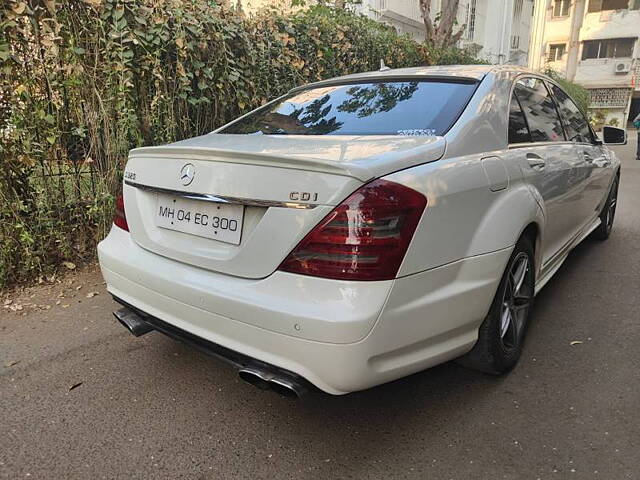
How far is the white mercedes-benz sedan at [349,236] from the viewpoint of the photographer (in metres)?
1.76

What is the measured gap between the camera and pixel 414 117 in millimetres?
2443

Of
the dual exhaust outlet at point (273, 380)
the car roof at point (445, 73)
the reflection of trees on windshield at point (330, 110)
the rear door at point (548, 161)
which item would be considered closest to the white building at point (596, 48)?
the rear door at point (548, 161)

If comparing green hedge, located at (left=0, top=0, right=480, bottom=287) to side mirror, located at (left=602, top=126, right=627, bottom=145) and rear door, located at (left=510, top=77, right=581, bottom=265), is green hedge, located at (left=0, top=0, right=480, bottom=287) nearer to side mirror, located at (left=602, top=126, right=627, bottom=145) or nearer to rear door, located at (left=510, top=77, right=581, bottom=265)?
rear door, located at (left=510, top=77, right=581, bottom=265)

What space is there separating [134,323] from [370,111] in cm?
161

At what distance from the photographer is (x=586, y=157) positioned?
372 centimetres

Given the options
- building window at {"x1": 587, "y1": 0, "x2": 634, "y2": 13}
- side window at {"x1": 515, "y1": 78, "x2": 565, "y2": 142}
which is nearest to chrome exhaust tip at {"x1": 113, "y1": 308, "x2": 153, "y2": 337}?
side window at {"x1": 515, "y1": 78, "x2": 565, "y2": 142}

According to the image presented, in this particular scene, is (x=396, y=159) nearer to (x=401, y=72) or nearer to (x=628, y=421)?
(x=401, y=72)

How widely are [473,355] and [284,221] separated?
1.24 m

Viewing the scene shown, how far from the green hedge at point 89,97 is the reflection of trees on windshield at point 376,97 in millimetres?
1978

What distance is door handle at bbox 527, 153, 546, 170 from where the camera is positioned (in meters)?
2.68

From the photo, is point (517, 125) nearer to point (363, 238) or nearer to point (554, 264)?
point (554, 264)

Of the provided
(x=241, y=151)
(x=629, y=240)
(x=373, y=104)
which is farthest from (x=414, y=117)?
(x=629, y=240)

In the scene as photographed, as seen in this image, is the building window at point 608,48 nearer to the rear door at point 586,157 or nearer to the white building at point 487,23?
the white building at point 487,23

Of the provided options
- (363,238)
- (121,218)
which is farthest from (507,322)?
(121,218)
